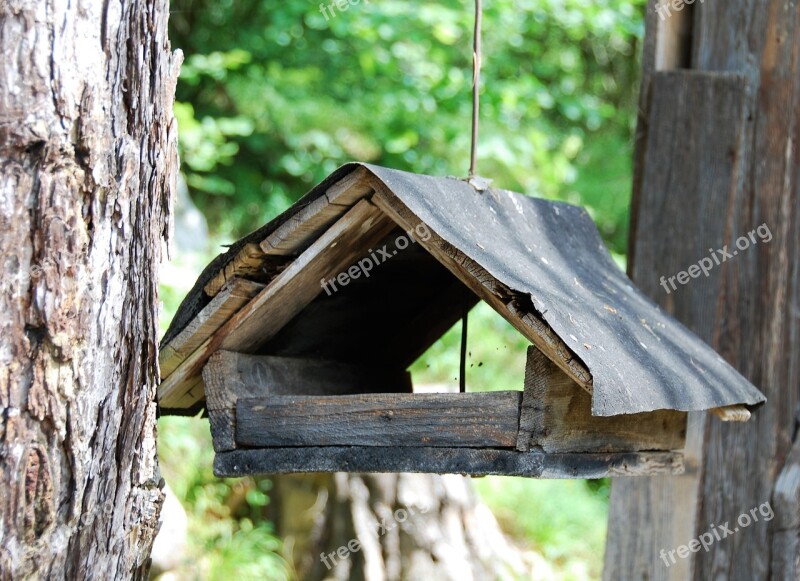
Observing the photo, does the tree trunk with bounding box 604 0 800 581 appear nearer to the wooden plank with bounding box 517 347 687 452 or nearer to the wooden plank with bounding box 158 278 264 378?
the wooden plank with bounding box 517 347 687 452

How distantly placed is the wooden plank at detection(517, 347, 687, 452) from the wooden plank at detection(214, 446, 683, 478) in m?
0.03

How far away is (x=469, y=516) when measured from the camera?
18.1 ft

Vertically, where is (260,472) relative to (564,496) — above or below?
above

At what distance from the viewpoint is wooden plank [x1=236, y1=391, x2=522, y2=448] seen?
200 centimetres

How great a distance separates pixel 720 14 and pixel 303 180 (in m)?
5.87

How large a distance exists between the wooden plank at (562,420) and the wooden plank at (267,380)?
29.3 inches

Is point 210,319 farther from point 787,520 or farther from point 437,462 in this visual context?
point 787,520

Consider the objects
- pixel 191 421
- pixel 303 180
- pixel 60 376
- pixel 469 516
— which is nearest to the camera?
pixel 60 376

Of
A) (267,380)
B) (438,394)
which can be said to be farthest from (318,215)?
(267,380)

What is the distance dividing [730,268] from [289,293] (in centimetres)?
159

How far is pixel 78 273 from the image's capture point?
5.51ft

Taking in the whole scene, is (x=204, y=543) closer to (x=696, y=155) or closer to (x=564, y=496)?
(x=564, y=496)

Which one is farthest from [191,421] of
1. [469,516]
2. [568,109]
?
[568,109]

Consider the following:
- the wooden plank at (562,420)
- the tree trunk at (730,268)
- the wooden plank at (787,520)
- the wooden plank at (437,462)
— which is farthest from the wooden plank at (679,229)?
the wooden plank at (562,420)
